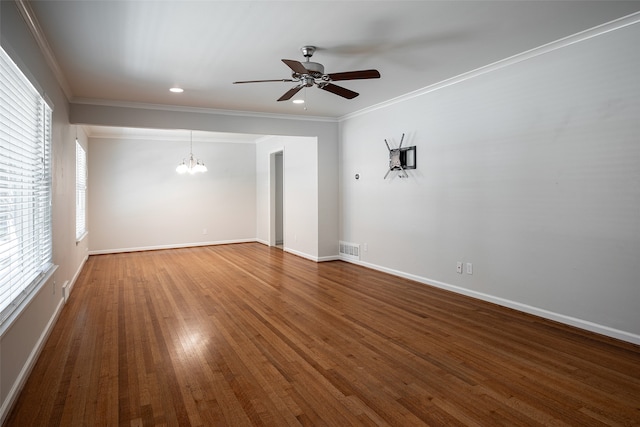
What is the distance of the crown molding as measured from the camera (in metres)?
2.60

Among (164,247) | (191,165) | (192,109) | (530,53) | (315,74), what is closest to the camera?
(315,74)

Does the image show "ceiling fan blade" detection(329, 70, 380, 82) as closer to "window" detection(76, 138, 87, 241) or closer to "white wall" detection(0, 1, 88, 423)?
"white wall" detection(0, 1, 88, 423)

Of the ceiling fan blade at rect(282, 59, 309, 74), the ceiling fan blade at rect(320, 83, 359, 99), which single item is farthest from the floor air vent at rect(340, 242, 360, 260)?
the ceiling fan blade at rect(282, 59, 309, 74)

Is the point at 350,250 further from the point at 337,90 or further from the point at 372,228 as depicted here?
the point at 337,90

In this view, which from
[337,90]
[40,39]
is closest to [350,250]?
[337,90]

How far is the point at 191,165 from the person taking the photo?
8250 mm

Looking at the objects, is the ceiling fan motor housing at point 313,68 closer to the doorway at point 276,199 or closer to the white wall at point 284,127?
the white wall at point 284,127

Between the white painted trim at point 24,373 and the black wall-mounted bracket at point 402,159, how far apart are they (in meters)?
4.38

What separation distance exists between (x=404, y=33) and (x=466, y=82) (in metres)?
1.57

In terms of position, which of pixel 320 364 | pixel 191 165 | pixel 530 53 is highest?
pixel 530 53

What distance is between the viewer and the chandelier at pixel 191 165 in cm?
824

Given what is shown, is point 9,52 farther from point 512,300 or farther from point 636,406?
point 512,300

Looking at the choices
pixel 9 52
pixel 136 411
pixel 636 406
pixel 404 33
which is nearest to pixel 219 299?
pixel 136 411

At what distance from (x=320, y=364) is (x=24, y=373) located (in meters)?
2.00
